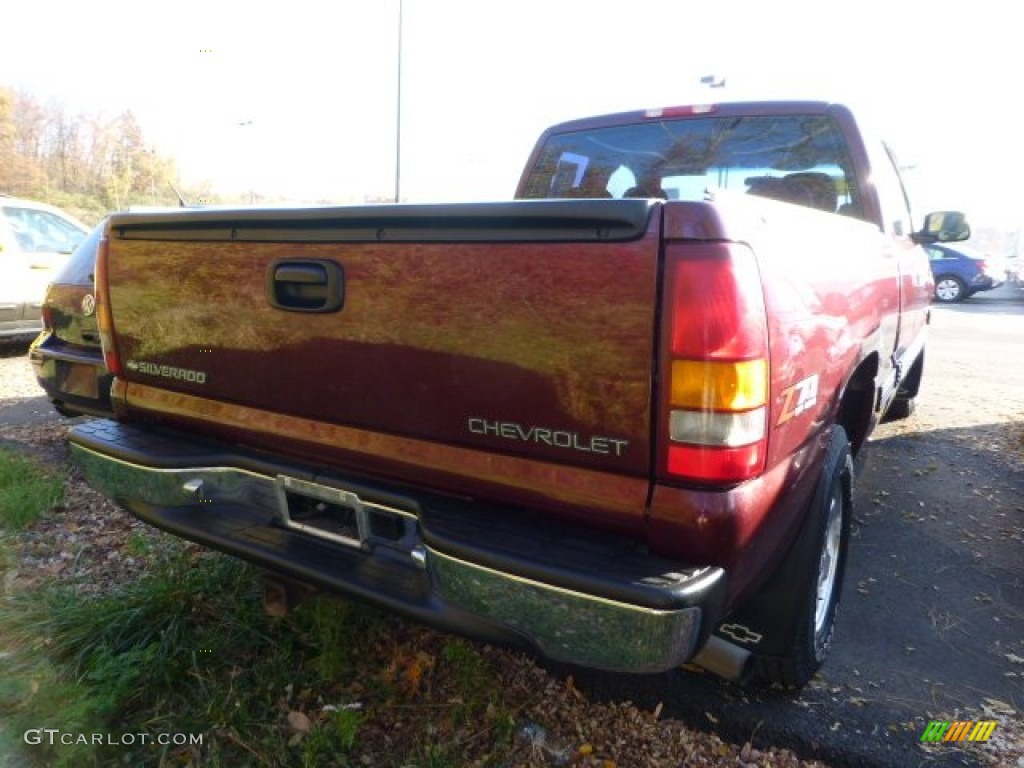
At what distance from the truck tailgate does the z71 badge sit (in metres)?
0.37

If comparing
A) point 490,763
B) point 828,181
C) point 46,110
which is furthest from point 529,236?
point 46,110

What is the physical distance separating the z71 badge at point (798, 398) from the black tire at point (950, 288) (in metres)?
19.9

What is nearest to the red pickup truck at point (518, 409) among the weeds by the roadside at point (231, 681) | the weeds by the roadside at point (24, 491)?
the weeds by the roadside at point (231, 681)

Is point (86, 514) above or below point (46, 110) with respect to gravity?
below

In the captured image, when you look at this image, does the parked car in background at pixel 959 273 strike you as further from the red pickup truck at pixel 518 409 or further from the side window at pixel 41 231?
the red pickup truck at pixel 518 409

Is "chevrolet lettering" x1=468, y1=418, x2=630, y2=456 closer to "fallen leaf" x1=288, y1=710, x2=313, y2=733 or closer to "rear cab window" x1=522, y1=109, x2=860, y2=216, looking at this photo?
"fallen leaf" x1=288, y1=710, x2=313, y2=733

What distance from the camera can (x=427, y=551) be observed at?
70.8 inches

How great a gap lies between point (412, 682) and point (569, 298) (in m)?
1.48

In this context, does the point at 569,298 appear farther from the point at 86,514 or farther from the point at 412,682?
the point at 86,514

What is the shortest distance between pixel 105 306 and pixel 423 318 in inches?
56.1

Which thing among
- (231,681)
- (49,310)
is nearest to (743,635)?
(231,681)

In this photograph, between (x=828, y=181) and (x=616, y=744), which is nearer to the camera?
(x=616, y=744)

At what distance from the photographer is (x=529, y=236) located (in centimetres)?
170

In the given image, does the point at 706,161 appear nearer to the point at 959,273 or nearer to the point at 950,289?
the point at 959,273
